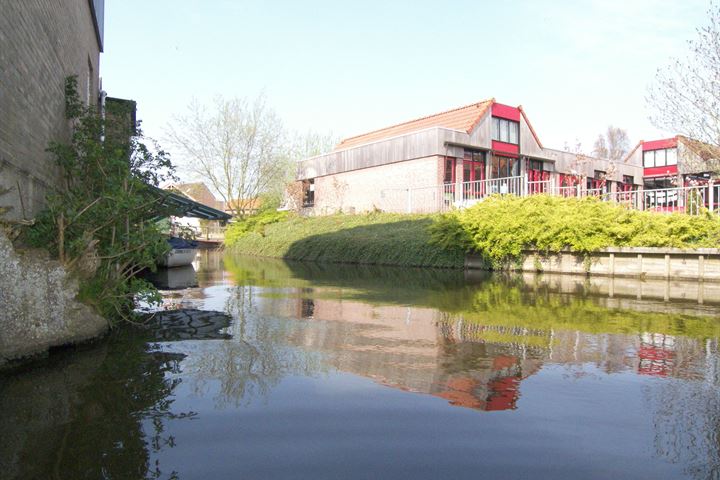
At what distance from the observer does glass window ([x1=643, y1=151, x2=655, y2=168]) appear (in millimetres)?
45844

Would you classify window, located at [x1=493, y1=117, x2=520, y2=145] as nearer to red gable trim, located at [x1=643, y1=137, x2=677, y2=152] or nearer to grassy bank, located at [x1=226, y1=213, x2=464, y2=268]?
grassy bank, located at [x1=226, y1=213, x2=464, y2=268]

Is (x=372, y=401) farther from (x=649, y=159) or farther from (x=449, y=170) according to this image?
(x=649, y=159)

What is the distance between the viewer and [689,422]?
3.60m

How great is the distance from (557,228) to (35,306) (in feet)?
45.5

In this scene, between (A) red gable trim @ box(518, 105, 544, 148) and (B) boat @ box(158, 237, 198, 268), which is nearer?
(B) boat @ box(158, 237, 198, 268)

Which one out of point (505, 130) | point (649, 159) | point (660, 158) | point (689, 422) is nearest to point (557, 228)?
point (689, 422)

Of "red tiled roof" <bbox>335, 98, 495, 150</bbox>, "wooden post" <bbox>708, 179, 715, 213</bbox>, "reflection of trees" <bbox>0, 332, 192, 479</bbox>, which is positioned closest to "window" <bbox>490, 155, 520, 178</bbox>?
"red tiled roof" <bbox>335, 98, 495, 150</bbox>

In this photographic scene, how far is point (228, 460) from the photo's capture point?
9.81 ft

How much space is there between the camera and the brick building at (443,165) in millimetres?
28891

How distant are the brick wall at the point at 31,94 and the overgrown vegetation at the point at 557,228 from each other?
40.1 feet

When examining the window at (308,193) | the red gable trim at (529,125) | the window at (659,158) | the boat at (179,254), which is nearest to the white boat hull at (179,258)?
the boat at (179,254)

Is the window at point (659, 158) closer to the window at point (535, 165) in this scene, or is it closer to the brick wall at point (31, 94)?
the window at point (535, 165)

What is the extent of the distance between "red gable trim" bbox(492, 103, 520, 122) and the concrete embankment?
30.0 m

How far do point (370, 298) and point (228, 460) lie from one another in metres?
7.78
